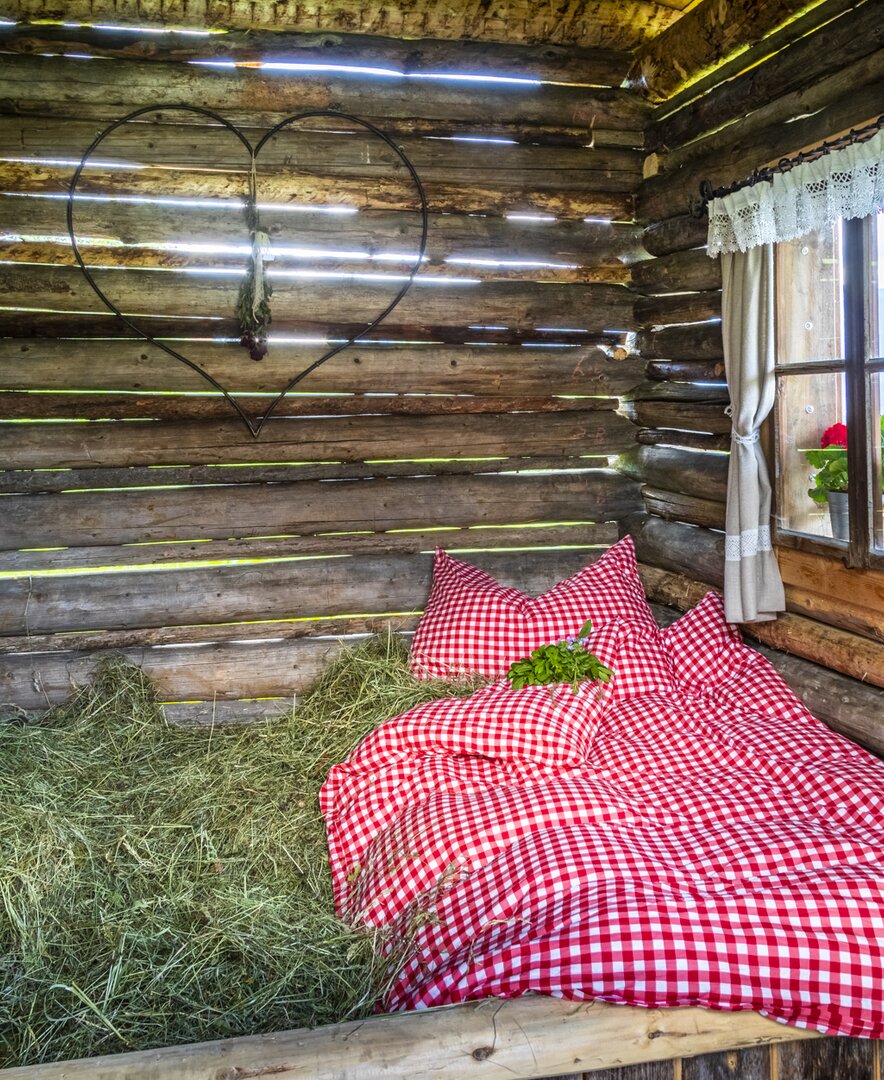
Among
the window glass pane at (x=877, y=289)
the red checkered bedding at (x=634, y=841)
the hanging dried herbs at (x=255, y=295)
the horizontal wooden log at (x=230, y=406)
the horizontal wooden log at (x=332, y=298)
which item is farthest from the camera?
the horizontal wooden log at (x=230, y=406)

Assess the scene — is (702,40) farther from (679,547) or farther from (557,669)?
(557,669)

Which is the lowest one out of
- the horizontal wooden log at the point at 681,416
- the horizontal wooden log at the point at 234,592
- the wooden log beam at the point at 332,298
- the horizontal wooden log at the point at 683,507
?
the horizontal wooden log at the point at 234,592

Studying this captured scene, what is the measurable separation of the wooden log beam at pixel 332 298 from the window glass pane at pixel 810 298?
1331 mm

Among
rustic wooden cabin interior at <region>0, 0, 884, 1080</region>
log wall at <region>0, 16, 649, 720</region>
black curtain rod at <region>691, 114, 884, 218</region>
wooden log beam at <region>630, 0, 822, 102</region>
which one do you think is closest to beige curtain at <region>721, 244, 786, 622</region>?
rustic wooden cabin interior at <region>0, 0, 884, 1080</region>

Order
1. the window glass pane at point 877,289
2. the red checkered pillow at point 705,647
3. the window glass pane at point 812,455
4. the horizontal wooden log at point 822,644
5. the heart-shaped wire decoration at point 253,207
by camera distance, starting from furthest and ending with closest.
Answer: the heart-shaped wire decoration at point 253,207 < the red checkered pillow at point 705,647 < the window glass pane at point 812,455 < the horizontal wooden log at point 822,644 < the window glass pane at point 877,289

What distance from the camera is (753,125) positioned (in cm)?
394

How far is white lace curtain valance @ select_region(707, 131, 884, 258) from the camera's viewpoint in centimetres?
302

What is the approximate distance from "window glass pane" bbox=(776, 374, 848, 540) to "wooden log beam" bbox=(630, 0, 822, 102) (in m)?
1.37

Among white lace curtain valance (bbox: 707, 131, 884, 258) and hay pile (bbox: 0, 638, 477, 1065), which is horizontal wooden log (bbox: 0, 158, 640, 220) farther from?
hay pile (bbox: 0, 638, 477, 1065)

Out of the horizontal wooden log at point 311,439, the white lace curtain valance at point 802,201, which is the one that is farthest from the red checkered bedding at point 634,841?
the white lace curtain valance at point 802,201

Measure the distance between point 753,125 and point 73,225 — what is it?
2.87 meters

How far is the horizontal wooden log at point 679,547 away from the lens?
4.43m

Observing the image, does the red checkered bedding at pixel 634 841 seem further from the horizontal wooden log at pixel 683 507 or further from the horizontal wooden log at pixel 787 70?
the horizontal wooden log at pixel 787 70

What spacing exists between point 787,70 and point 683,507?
1897 millimetres
